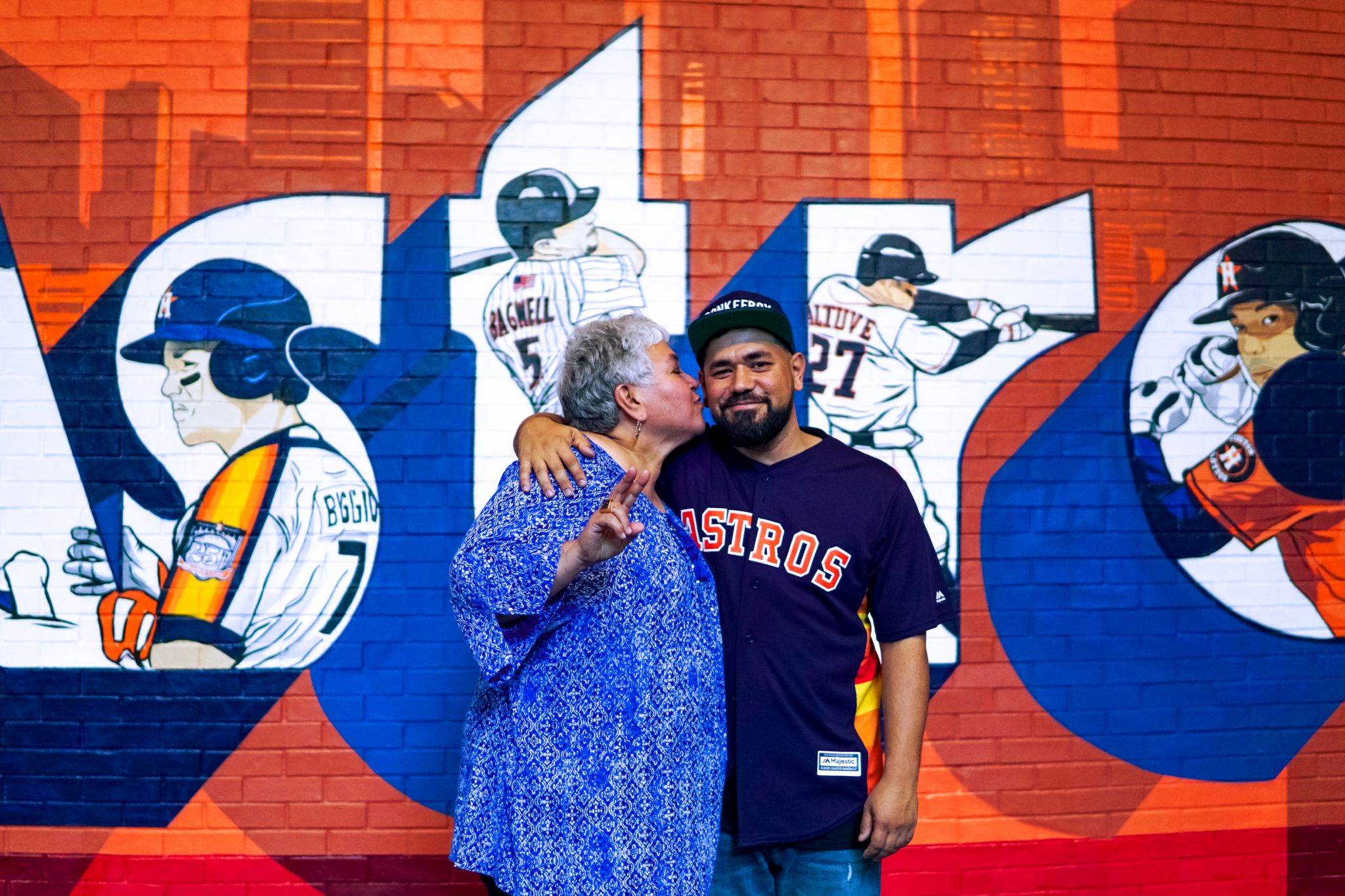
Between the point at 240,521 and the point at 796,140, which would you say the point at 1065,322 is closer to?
the point at 796,140

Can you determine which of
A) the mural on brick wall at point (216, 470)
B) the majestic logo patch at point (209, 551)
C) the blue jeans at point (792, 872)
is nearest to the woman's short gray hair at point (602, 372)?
the blue jeans at point (792, 872)

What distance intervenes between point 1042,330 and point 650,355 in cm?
217

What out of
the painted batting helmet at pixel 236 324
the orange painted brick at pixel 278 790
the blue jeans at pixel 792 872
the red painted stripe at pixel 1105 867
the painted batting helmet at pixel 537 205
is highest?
the painted batting helmet at pixel 537 205

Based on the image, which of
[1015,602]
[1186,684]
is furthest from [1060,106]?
[1186,684]

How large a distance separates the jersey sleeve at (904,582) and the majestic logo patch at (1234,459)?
2055 millimetres

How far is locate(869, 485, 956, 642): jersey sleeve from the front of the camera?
212 cm

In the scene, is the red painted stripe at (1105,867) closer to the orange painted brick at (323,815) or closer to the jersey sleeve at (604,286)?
the orange painted brick at (323,815)

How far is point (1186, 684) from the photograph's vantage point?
11.3 feet

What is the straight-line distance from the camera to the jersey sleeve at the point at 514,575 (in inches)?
67.1

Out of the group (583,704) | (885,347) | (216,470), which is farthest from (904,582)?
(216,470)

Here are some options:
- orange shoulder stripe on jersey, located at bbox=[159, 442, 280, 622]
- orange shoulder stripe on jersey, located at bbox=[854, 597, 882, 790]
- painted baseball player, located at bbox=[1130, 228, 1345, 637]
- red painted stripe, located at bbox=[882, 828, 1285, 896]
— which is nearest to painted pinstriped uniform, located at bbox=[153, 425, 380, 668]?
orange shoulder stripe on jersey, located at bbox=[159, 442, 280, 622]

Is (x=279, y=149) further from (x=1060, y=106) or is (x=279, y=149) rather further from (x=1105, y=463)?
(x=1105, y=463)

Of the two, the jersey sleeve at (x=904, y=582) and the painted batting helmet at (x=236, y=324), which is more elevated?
the painted batting helmet at (x=236, y=324)

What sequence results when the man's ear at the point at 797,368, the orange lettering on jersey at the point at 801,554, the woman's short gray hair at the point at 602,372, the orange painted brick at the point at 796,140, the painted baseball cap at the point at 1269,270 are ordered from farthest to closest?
the painted baseball cap at the point at 1269,270 → the orange painted brick at the point at 796,140 → the man's ear at the point at 797,368 → the orange lettering on jersey at the point at 801,554 → the woman's short gray hair at the point at 602,372
